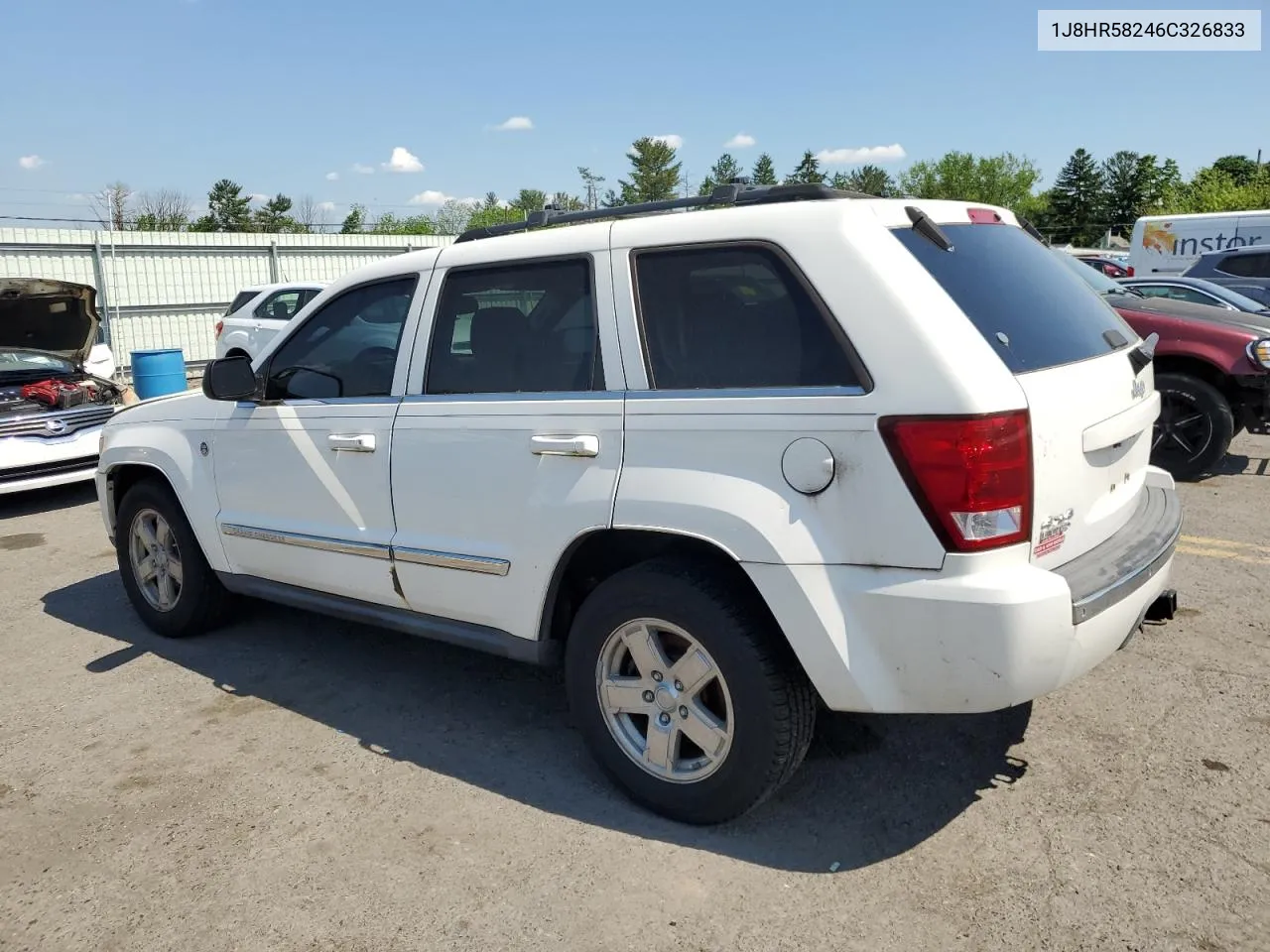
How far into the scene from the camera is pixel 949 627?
250cm

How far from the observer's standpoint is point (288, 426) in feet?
13.4

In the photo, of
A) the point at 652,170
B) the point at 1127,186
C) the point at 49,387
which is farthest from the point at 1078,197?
the point at 49,387

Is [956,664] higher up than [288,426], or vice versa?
[288,426]

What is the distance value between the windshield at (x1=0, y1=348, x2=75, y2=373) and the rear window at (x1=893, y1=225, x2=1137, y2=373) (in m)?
8.35

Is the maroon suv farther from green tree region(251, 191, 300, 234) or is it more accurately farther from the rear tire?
green tree region(251, 191, 300, 234)

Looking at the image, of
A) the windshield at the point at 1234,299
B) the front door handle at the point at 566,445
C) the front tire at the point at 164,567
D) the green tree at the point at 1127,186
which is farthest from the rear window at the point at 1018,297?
the green tree at the point at 1127,186

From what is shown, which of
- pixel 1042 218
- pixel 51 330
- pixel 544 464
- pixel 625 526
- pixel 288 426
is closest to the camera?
pixel 625 526

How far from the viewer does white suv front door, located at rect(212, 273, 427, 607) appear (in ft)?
12.5

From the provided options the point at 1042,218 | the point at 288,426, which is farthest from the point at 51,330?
the point at 1042,218

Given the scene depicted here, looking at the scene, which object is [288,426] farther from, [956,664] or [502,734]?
[956,664]

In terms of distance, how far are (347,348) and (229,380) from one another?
51 cm

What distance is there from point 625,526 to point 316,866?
1409 millimetres

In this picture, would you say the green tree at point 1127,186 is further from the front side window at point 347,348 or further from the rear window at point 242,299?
the front side window at point 347,348

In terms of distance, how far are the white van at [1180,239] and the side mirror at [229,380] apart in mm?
22126
